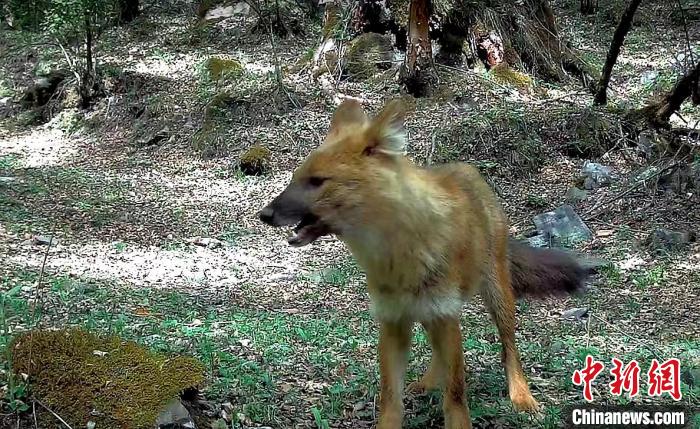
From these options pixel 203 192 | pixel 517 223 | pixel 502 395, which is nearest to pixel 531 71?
pixel 517 223

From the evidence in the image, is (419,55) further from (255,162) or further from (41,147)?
(41,147)

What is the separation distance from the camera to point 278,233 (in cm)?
895

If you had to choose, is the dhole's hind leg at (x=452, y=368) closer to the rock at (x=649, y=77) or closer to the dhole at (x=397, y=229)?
the dhole at (x=397, y=229)

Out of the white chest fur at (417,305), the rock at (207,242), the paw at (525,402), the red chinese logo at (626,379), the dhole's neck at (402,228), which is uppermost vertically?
the dhole's neck at (402,228)

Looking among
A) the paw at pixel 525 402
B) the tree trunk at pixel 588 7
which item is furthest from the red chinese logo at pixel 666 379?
the tree trunk at pixel 588 7

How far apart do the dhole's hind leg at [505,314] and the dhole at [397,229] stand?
0.08ft

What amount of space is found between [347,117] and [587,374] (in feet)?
7.66

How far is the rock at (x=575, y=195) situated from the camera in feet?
29.1

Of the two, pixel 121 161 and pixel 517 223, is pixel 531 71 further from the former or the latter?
pixel 121 161

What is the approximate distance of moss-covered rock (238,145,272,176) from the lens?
1110cm

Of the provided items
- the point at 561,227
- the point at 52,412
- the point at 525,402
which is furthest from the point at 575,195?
the point at 52,412

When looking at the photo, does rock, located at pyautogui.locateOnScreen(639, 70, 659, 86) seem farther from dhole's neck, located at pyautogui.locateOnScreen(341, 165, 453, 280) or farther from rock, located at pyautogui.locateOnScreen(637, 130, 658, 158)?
dhole's neck, located at pyautogui.locateOnScreen(341, 165, 453, 280)

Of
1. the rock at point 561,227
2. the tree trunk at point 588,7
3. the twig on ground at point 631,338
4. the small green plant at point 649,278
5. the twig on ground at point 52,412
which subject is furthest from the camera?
the tree trunk at point 588,7

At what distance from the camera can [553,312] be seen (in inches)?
244
